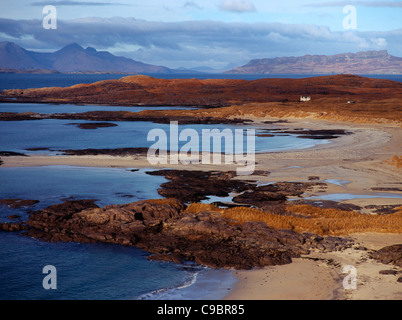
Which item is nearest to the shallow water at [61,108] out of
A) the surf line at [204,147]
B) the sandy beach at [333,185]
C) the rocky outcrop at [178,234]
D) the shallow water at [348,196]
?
the surf line at [204,147]

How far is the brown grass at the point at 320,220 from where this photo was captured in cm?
1939

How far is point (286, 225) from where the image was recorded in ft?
64.6

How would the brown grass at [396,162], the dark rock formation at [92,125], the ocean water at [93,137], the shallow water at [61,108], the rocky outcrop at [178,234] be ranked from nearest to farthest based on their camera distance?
1. the rocky outcrop at [178,234]
2. the brown grass at [396,162]
3. the ocean water at [93,137]
4. the dark rock formation at [92,125]
5. the shallow water at [61,108]

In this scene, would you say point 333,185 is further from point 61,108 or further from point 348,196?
point 61,108

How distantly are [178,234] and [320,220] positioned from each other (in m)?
5.71

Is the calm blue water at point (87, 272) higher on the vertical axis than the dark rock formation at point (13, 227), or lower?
lower

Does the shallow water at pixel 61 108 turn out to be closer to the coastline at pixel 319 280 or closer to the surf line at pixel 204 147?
the surf line at pixel 204 147

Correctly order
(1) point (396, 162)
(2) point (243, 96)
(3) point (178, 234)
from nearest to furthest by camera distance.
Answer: (3) point (178, 234), (1) point (396, 162), (2) point (243, 96)

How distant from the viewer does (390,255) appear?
16.8 m

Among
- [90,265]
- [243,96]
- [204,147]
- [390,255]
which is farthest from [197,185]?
[243,96]

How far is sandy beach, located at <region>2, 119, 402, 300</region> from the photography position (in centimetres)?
1465

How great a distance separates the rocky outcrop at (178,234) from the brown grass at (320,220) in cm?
59

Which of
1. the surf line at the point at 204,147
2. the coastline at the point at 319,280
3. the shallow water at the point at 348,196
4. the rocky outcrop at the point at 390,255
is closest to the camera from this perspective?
the coastline at the point at 319,280
